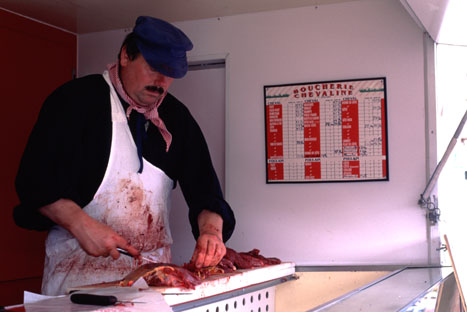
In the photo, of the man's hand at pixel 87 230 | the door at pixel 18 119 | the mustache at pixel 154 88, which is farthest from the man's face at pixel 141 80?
the door at pixel 18 119

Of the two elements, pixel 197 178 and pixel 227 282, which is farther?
pixel 197 178

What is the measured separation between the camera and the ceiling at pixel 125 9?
3.54 meters

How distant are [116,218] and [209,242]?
48cm

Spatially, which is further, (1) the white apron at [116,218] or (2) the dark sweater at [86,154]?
(1) the white apron at [116,218]

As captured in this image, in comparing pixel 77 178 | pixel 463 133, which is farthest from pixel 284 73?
pixel 77 178

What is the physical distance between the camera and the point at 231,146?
373cm

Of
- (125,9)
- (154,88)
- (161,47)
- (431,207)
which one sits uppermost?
(125,9)

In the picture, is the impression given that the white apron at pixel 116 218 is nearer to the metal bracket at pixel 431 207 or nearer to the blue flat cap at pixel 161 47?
the blue flat cap at pixel 161 47

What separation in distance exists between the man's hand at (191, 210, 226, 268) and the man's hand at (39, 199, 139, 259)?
0.88 ft

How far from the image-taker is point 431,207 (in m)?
3.31

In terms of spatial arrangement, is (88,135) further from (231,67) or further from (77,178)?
(231,67)

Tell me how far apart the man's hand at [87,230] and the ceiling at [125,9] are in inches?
60.0

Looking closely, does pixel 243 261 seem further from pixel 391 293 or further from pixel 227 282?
pixel 391 293

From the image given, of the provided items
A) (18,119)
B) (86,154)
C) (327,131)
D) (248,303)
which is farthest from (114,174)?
(327,131)
